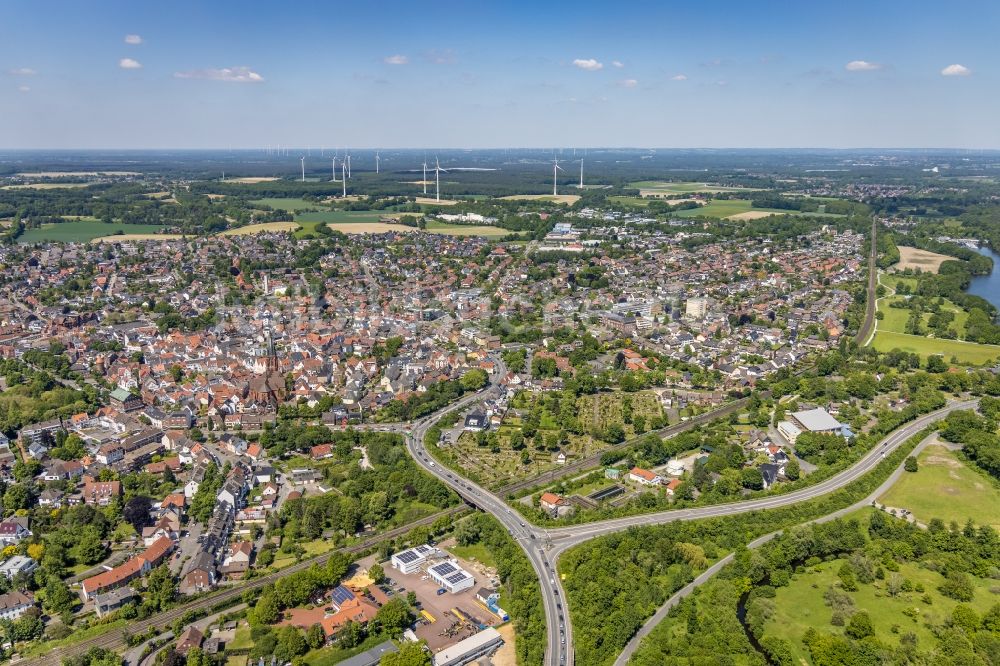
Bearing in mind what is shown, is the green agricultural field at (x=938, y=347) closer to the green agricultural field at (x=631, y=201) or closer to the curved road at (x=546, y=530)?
the curved road at (x=546, y=530)

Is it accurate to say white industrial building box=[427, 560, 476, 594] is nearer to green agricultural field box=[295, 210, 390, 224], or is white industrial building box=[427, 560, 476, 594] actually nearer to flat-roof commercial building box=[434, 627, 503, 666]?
flat-roof commercial building box=[434, 627, 503, 666]

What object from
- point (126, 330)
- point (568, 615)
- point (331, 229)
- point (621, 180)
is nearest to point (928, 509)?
point (568, 615)

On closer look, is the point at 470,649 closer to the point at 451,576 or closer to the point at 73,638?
the point at 451,576

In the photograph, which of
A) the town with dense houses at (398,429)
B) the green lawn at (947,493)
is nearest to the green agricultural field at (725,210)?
the town with dense houses at (398,429)

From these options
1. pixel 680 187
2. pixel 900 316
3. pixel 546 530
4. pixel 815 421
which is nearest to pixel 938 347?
pixel 900 316

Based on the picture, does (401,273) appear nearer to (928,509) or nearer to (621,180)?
(928,509)
